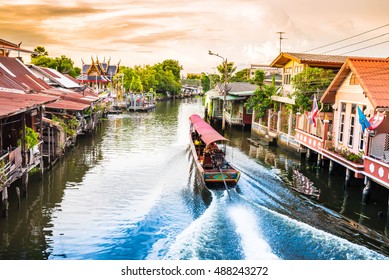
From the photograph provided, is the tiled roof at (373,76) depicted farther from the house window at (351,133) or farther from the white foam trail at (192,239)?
the white foam trail at (192,239)

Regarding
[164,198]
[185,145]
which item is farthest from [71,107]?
[164,198]

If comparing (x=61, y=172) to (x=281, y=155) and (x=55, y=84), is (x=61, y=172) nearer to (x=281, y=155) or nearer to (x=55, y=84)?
(x=281, y=155)

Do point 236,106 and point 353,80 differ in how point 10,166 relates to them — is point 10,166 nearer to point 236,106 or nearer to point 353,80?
point 353,80

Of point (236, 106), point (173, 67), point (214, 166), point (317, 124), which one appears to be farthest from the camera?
point (173, 67)

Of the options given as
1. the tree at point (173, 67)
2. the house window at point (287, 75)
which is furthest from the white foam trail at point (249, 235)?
the tree at point (173, 67)

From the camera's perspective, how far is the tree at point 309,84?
21297 mm

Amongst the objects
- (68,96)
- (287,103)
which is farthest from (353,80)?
(68,96)

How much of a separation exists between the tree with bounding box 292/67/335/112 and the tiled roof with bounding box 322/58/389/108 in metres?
4.14

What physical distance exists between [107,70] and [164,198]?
188ft

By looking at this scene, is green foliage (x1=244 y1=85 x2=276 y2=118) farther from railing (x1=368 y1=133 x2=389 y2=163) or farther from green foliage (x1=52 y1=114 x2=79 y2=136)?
railing (x1=368 y1=133 x2=389 y2=163)

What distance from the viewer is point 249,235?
10914mm

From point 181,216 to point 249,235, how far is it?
241 cm

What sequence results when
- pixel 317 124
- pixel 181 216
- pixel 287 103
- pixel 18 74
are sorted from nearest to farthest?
pixel 181 216 < pixel 317 124 < pixel 18 74 < pixel 287 103

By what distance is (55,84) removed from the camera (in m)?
31.7
